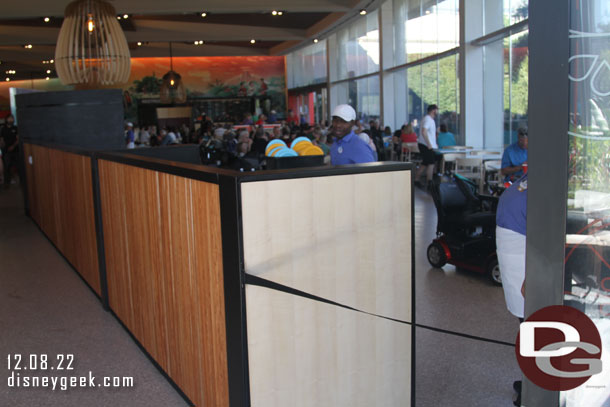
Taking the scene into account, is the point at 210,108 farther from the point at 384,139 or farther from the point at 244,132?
the point at 244,132

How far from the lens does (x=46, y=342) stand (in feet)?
14.5

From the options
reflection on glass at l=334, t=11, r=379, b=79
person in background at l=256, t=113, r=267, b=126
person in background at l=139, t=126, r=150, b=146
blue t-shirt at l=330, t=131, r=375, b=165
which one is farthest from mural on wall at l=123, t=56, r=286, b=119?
blue t-shirt at l=330, t=131, r=375, b=165

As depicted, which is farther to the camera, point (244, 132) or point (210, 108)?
point (210, 108)

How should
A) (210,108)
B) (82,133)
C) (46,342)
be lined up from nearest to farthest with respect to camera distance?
(46,342)
(82,133)
(210,108)

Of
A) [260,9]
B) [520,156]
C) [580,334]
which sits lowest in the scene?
[580,334]

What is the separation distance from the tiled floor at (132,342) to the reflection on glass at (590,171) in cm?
126

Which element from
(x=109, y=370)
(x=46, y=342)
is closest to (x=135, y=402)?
(x=109, y=370)

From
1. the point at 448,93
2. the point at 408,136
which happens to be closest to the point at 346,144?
the point at 408,136

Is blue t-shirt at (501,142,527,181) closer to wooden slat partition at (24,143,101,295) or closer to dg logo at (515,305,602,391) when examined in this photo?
wooden slat partition at (24,143,101,295)

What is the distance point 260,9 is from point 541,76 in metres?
14.1

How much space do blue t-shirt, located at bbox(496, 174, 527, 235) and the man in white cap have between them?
1.64 metres

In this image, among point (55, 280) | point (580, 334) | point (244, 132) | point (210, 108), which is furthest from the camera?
point (210, 108)

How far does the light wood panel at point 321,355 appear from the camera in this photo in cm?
250

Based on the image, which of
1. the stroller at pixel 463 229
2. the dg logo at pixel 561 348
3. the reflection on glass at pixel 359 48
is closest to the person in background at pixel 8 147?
the reflection on glass at pixel 359 48
